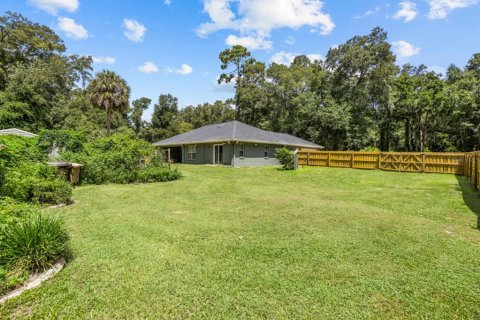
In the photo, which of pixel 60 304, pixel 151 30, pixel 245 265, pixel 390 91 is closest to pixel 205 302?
pixel 245 265

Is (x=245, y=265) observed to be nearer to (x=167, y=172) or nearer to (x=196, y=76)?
(x=167, y=172)

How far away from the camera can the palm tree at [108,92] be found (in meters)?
25.5

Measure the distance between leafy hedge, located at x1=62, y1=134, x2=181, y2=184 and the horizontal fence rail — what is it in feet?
37.9

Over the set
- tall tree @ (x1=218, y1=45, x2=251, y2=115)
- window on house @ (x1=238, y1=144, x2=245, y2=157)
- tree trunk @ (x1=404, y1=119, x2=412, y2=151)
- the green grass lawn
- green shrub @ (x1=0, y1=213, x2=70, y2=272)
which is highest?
tall tree @ (x1=218, y1=45, x2=251, y2=115)

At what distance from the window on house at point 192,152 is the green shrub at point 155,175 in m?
11.5

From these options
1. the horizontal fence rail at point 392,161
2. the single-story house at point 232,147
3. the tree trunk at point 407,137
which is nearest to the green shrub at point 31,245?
the single-story house at point 232,147

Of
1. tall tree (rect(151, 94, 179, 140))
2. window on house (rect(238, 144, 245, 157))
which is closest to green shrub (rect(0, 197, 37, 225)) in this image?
window on house (rect(238, 144, 245, 157))

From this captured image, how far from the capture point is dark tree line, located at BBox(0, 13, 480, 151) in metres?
26.6

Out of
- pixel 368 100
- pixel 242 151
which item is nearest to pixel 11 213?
pixel 242 151

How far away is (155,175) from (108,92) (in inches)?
707

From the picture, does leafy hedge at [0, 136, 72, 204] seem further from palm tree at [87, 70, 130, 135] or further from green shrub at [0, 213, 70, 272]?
palm tree at [87, 70, 130, 135]

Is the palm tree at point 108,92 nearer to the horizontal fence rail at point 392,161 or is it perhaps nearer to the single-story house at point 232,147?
the single-story house at point 232,147

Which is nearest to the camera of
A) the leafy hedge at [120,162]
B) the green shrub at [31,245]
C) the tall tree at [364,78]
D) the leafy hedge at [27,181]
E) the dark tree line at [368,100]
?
the green shrub at [31,245]

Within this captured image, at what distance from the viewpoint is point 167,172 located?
12.6 metres
